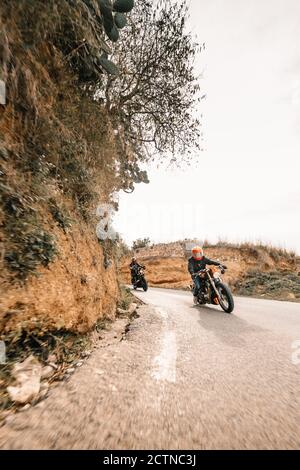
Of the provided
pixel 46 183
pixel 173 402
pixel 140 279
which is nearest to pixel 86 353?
pixel 173 402

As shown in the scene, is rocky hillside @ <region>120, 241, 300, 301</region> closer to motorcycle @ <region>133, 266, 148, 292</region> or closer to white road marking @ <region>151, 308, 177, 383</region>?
motorcycle @ <region>133, 266, 148, 292</region>

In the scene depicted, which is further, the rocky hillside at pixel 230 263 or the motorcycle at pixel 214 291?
the rocky hillside at pixel 230 263

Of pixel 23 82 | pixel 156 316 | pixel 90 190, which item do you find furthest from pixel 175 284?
pixel 23 82

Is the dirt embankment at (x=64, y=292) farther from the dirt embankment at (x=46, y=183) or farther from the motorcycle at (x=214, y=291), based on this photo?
the motorcycle at (x=214, y=291)

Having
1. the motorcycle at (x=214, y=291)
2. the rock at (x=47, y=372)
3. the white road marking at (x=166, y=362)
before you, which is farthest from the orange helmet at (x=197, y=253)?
the rock at (x=47, y=372)

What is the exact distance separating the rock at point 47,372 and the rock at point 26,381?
0.06 meters

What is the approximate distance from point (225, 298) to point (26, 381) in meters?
5.30

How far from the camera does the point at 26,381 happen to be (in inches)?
72.8

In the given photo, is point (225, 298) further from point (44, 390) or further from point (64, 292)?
point (44, 390)

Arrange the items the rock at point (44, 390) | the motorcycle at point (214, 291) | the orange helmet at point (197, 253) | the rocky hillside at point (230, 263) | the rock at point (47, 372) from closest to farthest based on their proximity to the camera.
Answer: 1. the rock at point (44, 390)
2. the rock at point (47, 372)
3. the motorcycle at point (214, 291)
4. the orange helmet at point (197, 253)
5. the rocky hillside at point (230, 263)

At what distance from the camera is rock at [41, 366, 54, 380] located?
6.85 ft

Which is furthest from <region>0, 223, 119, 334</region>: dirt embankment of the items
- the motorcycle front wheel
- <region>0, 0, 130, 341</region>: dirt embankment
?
the motorcycle front wheel

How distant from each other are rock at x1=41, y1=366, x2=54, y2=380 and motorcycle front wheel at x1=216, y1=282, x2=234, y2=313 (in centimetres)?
464

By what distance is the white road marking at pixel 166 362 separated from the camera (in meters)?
2.20
